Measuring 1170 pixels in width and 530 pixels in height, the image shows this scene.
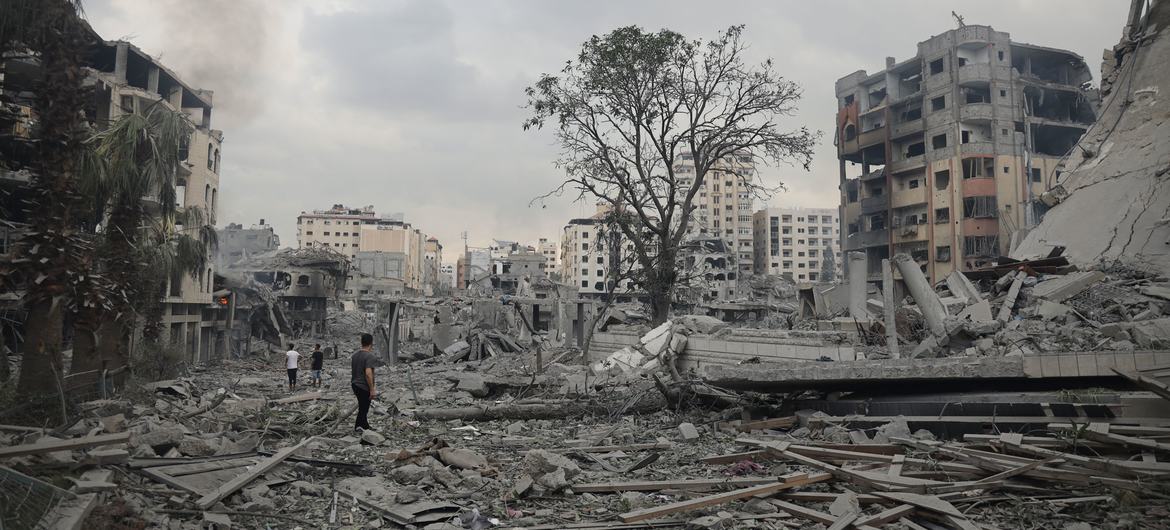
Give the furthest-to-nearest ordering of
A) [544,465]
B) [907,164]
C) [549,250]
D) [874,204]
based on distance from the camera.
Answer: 1. [549,250]
2. [874,204]
3. [907,164]
4. [544,465]

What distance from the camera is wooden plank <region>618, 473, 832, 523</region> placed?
5.62 meters

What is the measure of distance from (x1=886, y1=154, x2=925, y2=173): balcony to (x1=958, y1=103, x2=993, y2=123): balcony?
3493 mm

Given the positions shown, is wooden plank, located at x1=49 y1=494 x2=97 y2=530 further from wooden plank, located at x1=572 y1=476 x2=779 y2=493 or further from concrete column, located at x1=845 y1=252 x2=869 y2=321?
concrete column, located at x1=845 y1=252 x2=869 y2=321

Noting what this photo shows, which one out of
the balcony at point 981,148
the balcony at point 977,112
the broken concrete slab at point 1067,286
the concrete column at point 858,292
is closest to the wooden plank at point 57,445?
the concrete column at point 858,292

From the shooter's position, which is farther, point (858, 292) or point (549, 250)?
point (549, 250)

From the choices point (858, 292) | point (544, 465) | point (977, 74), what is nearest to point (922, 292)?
point (858, 292)

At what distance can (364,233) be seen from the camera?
106 metres

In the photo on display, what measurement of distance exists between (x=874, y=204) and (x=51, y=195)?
4695 centimetres

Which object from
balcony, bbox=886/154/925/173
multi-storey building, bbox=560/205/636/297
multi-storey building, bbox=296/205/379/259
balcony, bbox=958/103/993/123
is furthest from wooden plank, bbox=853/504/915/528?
multi-storey building, bbox=296/205/379/259

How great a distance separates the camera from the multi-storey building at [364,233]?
106438mm

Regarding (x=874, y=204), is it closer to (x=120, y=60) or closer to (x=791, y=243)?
(x=120, y=60)

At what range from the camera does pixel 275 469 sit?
6.92 metres

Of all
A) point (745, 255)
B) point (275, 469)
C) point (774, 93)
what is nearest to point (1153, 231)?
point (774, 93)

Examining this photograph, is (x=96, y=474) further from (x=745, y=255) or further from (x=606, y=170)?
(x=745, y=255)
